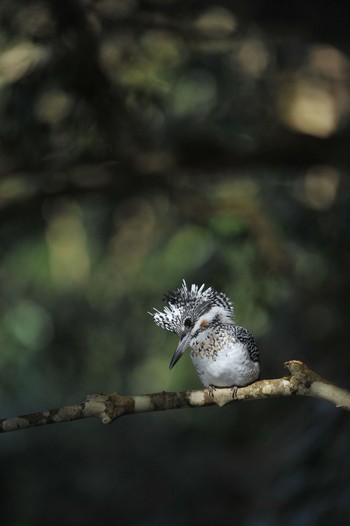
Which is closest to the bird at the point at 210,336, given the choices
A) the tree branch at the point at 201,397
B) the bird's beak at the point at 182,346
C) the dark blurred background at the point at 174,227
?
the bird's beak at the point at 182,346

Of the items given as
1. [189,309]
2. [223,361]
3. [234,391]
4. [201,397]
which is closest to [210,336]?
[223,361]

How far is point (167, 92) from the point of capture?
604cm

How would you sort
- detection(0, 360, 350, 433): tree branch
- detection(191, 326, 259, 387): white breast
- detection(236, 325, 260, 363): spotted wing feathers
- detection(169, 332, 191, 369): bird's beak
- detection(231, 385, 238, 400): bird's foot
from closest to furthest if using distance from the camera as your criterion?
1. detection(0, 360, 350, 433): tree branch
2. detection(231, 385, 238, 400): bird's foot
3. detection(169, 332, 191, 369): bird's beak
4. detection(191, 326, 259, 387): white breast
5. detection(236, 325, 260, 363): spotted wing feathers

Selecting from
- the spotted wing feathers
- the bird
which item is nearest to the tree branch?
the bird

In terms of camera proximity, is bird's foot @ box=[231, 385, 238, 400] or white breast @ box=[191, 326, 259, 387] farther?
white breast @ box=[191, 326, 259, 387]

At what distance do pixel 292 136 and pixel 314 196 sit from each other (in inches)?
38.1

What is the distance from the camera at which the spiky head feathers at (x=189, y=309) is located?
2.32m

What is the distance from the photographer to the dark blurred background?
4957mm

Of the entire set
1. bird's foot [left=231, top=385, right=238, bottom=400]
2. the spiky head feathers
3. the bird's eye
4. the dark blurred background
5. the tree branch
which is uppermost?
the dark blurred background

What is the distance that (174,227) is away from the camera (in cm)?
691

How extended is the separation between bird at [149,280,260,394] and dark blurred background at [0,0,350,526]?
3.54ft

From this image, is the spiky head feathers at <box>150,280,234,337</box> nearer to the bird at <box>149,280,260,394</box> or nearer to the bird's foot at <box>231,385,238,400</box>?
the bird at <box>149,280,260,394</box>

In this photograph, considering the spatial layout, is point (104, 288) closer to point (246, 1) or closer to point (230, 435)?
point (230, 435)

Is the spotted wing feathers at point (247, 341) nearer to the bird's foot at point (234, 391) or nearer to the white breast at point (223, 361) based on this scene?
the white breast at point (223, 361)
